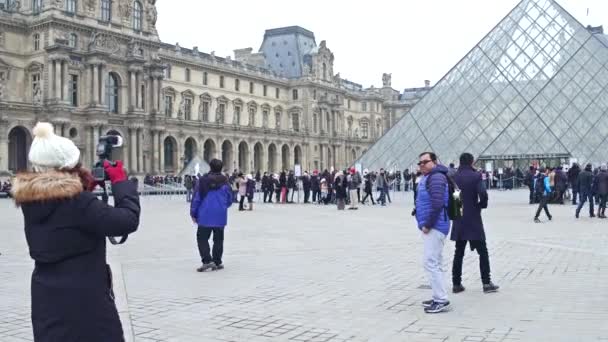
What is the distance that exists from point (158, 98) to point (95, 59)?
21.6ft

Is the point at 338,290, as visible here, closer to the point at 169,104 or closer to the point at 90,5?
the point at 90,5

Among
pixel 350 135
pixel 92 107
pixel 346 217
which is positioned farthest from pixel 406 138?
pixel 350 135

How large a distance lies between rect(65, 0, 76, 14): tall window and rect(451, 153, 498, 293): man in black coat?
129 feet

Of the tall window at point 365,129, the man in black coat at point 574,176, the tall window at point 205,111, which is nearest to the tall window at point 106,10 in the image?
the tall window at point 205,111

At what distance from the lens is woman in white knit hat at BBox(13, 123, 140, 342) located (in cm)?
274

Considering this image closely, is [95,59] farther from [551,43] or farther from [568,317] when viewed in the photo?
[568,317]

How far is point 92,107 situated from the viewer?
41.8 metres

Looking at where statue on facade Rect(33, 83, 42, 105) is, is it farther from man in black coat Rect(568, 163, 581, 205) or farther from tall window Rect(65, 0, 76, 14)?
man in black coat Rect(568, 163, 581, 205)

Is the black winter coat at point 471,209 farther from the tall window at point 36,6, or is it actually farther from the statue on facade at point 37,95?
the tall window at point 36,6

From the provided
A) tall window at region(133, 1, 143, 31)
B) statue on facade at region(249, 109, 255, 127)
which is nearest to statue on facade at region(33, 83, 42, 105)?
tall window at region(133, 1, 143, 31)

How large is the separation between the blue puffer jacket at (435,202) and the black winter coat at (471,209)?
72cm

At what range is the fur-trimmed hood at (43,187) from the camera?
2.70 meters

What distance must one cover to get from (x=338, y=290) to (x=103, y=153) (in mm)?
4022

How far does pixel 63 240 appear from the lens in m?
2.76
